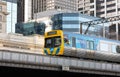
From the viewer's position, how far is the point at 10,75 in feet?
149

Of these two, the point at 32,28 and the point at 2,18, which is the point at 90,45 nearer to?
the point at 2,18

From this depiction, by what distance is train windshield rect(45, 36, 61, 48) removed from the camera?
4984 centimetres

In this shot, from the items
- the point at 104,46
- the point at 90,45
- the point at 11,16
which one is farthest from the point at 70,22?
the point at 90,45

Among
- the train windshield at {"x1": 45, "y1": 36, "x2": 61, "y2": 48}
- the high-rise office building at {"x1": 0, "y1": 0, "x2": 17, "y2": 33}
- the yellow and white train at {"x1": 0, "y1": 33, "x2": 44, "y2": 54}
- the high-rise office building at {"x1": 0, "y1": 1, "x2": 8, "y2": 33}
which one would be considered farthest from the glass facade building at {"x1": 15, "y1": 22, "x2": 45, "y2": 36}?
the train windshield at {"x1": 45, "y1": 36, "x2": 61, "y2": 48}

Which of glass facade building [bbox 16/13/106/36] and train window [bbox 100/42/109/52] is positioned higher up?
glass facade building [bbox 16/13/106/36]

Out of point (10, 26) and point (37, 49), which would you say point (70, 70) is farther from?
point (10, 26)

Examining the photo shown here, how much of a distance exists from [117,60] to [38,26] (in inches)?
4787

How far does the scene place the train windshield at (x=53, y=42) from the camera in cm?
4984

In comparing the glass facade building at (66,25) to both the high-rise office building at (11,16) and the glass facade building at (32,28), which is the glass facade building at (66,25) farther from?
the high-rise office building at (11,16)

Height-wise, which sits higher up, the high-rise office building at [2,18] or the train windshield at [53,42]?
the high-rise office building at [2,18]

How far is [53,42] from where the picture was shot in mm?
50750

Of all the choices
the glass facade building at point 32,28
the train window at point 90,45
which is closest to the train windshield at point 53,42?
the train window at point 90,45

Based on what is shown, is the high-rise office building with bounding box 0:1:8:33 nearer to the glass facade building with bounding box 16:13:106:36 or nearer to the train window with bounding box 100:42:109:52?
the glass facade building with bounding box 16:13:106:36

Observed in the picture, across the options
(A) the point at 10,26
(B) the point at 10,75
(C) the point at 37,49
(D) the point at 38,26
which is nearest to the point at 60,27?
(D) the point at 38,26
